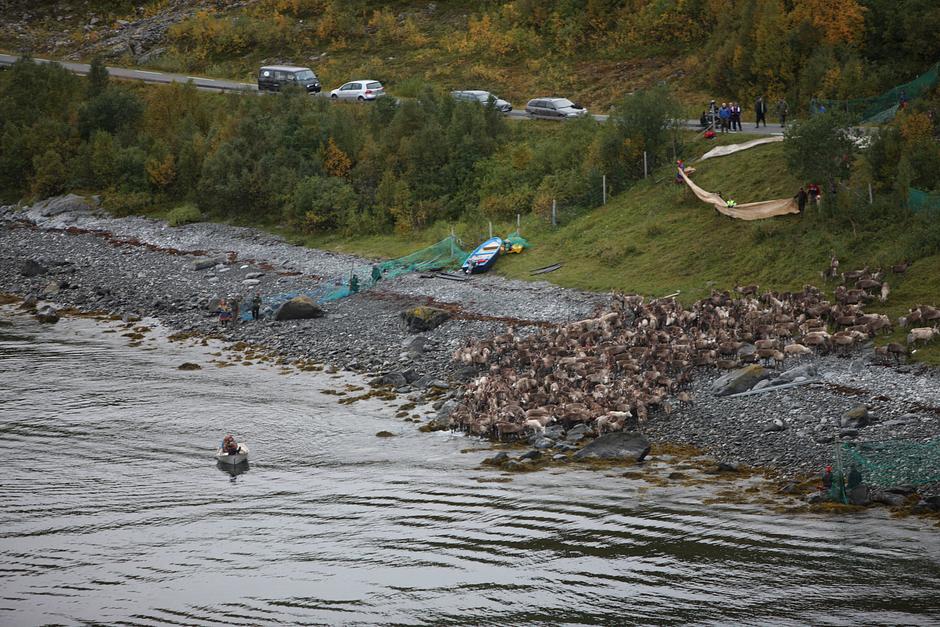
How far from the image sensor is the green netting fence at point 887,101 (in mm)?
50562

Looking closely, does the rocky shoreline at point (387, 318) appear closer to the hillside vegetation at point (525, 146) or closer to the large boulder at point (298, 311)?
the large boulder at point (298, 311)

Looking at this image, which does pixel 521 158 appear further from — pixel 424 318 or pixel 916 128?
pixel 916 128

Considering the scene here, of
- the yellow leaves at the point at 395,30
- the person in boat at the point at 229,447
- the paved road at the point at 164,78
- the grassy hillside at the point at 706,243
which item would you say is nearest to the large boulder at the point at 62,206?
the paved road at the point at 164,78

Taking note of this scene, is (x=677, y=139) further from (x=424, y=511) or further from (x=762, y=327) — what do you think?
(x=424, y=511)

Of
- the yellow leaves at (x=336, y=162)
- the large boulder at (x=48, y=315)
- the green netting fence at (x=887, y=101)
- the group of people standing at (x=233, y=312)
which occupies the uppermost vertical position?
the green netting fence at (x=887, y=101)

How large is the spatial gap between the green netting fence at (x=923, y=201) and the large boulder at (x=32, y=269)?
4411 centimetres

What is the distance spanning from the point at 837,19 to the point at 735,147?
39.3 ft

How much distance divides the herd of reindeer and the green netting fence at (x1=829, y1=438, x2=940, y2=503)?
7135 millimetres

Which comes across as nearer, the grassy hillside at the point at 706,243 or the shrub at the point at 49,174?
the grassy hillside at the point at 706,243

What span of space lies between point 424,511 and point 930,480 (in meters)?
12.7

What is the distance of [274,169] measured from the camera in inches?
2628

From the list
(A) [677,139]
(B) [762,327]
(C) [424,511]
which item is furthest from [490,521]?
(A) [677,139]

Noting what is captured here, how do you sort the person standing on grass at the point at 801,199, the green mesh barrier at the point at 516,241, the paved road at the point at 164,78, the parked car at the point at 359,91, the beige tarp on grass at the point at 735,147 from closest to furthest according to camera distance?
the person standing on grass at the point at 801,199
the beige tarp on grass at the point at 735,147
the green mesh barrier at the point at 516,241
the parked car at the point at 359,91
the paved road at the point at 164,78

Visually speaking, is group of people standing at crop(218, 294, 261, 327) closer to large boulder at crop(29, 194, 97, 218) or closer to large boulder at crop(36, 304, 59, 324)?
large boulder at crop(36, 304, 59, 324)
